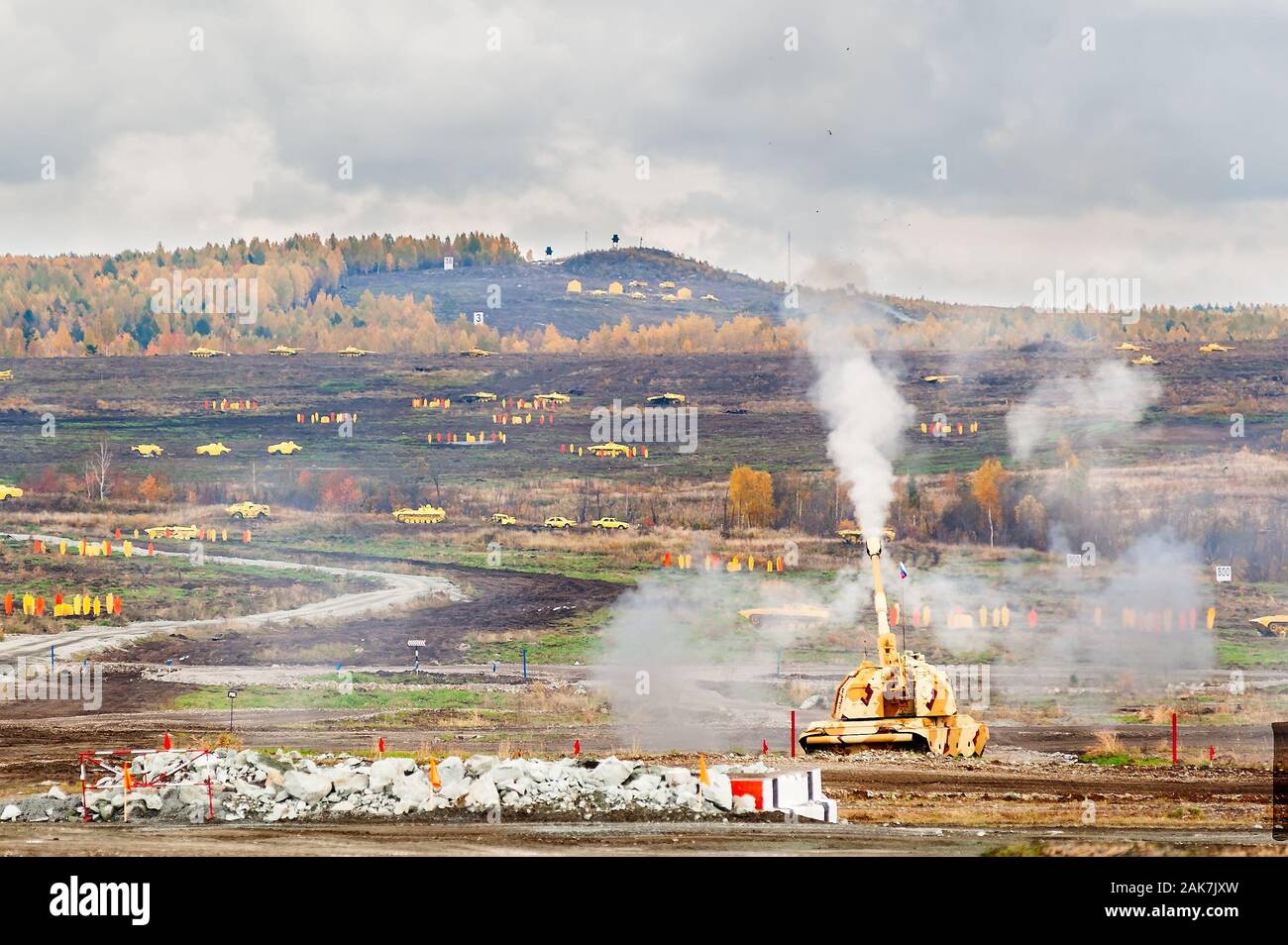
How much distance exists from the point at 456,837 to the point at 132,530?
276ft

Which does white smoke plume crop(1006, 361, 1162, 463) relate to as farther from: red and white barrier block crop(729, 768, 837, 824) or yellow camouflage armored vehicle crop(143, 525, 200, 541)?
red and white barrier block crop(729, 768, 837, 824)

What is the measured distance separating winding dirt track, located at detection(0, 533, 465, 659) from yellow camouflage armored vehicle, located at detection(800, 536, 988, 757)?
1434 inches

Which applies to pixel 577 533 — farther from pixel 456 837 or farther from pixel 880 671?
pixel 456 837

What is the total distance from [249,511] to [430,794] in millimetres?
84044

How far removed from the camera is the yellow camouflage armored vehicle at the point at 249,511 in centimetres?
11475

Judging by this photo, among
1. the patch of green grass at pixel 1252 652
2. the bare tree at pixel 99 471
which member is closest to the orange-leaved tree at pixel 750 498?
the patch of green grass at pixel 1252 652

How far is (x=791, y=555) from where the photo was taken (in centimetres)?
9569

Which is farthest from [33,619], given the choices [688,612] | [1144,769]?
[1144,769]

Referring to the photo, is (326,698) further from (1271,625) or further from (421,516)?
(421,516)

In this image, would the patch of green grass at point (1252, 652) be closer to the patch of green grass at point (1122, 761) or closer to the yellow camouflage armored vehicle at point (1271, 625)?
the yellow camouflage armored vehicle at point (1271, 625)

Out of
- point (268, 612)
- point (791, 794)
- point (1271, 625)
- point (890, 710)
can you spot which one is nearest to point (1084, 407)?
point (1271, 625)

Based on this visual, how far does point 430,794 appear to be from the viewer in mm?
33906

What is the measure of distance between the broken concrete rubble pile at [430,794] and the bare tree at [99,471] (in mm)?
93573

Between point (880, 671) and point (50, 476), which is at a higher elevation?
point (50, 476)
